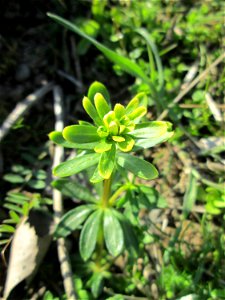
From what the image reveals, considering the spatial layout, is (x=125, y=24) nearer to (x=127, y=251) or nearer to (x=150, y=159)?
(x=150, y=159)

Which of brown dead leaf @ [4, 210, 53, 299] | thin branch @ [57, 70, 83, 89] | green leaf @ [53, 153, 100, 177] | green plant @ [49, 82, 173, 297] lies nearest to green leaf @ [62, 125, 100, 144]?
green plant @ [49, 82, 173, 297]

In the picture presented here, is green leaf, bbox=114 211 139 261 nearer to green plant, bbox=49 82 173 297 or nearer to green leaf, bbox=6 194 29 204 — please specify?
green plant, bbox=49 82 173 297

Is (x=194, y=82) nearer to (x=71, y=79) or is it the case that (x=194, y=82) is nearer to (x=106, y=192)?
(x=71, y=79)

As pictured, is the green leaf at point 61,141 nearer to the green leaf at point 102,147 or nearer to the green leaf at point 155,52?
the green leaf at point 102,147

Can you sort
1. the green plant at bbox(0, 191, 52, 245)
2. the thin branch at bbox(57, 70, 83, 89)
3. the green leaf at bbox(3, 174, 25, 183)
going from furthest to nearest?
the thin branch at bbox(57, 70, 83, 89) → the green leaf at bbox(3, 174, 25, 183) → the green plant at bbox(0, 191, 52, 245)

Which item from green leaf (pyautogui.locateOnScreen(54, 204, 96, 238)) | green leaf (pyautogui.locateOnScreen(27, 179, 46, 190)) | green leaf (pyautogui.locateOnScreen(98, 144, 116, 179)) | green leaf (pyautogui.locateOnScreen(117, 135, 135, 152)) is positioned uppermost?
green leaf (pyautogui.locateOnScreen(117, 135, 135, 152))

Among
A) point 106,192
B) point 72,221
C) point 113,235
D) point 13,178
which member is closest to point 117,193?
point 106,192

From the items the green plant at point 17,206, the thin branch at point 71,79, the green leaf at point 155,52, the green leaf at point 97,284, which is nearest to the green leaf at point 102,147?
the green plant at point 17,206
